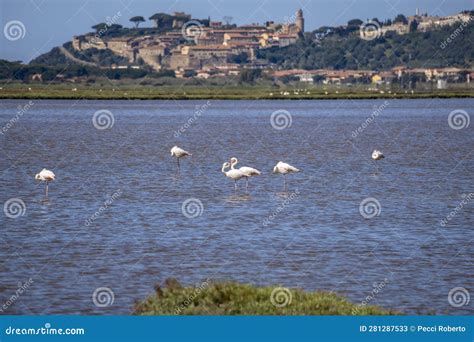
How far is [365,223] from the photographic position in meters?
28.8

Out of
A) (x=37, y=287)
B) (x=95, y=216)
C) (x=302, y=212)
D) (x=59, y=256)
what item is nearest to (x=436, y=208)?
(x=302, y=212)

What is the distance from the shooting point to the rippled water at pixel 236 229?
67.6 feet

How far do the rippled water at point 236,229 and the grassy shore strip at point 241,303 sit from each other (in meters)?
2.09

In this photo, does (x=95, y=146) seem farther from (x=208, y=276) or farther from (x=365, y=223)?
(x=208, y=276)

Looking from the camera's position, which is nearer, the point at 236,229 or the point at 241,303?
the point at 241,303

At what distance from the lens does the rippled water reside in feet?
67.6

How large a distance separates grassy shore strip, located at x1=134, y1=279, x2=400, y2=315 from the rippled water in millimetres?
2092

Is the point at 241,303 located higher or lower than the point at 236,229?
higher

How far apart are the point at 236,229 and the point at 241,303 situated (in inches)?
470

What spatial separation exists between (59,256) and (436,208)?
42.6 feet

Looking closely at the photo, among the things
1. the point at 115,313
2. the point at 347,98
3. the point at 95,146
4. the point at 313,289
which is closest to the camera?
the point at 115,313

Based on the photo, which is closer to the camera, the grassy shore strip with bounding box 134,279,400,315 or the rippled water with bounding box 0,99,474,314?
the grassy shore strip with bounding box 134,279,400,315

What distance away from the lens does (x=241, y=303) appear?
15.6 metres

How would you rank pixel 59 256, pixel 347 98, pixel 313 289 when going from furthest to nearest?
pixel 347 98, pixel 59 256, pixel 313 289
